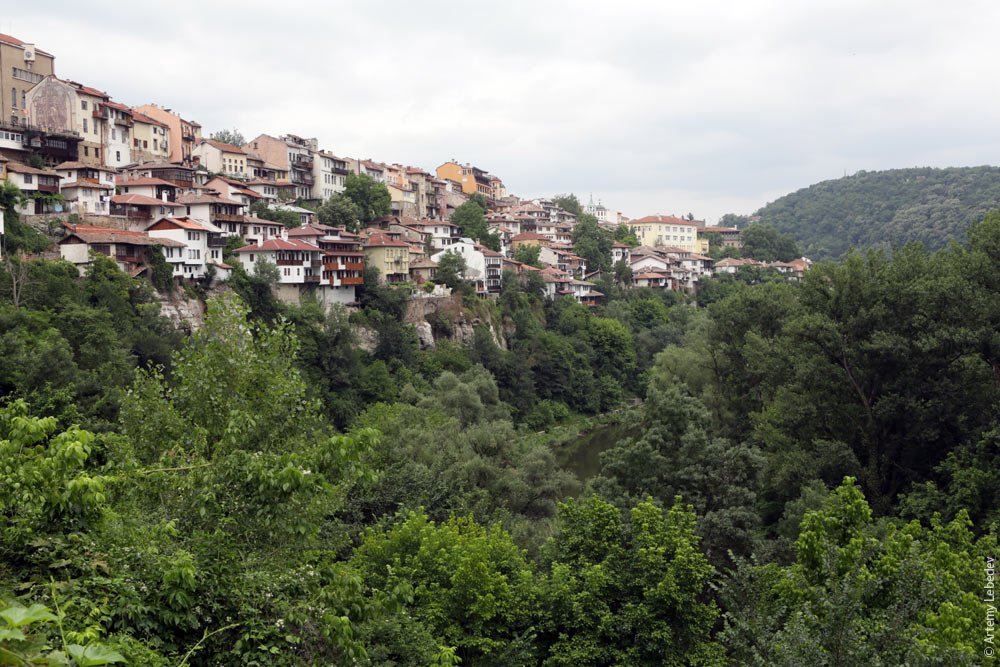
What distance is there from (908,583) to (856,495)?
2.18m

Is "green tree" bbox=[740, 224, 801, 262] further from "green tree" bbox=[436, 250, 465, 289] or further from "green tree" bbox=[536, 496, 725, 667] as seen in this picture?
"green tree" bbox=[536, 496, 725, 667]

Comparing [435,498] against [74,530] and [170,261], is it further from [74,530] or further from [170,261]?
[170,261]

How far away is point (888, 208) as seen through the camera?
13588 centimetres

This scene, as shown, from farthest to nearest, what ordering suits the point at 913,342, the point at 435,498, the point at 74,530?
the point at 435,498 → the point at 913,342 → the point at 74,530

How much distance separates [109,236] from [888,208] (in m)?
142

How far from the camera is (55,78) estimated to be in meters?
43.4

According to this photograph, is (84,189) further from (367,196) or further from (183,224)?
(367,196)

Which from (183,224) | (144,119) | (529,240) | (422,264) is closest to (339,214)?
(422,264)

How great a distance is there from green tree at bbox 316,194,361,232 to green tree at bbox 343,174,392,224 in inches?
126

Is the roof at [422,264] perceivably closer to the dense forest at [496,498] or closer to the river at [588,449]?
the dense forest at [496,498]

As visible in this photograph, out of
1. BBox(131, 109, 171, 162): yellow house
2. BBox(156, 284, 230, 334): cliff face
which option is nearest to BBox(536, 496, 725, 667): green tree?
BBox(156, 284, 230, 334): cliff face

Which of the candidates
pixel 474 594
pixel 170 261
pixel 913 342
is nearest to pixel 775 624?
pixel 474 594

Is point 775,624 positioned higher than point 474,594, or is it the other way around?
point 775,624

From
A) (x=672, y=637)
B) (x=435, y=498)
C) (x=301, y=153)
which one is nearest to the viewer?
(x=672, y=637)
